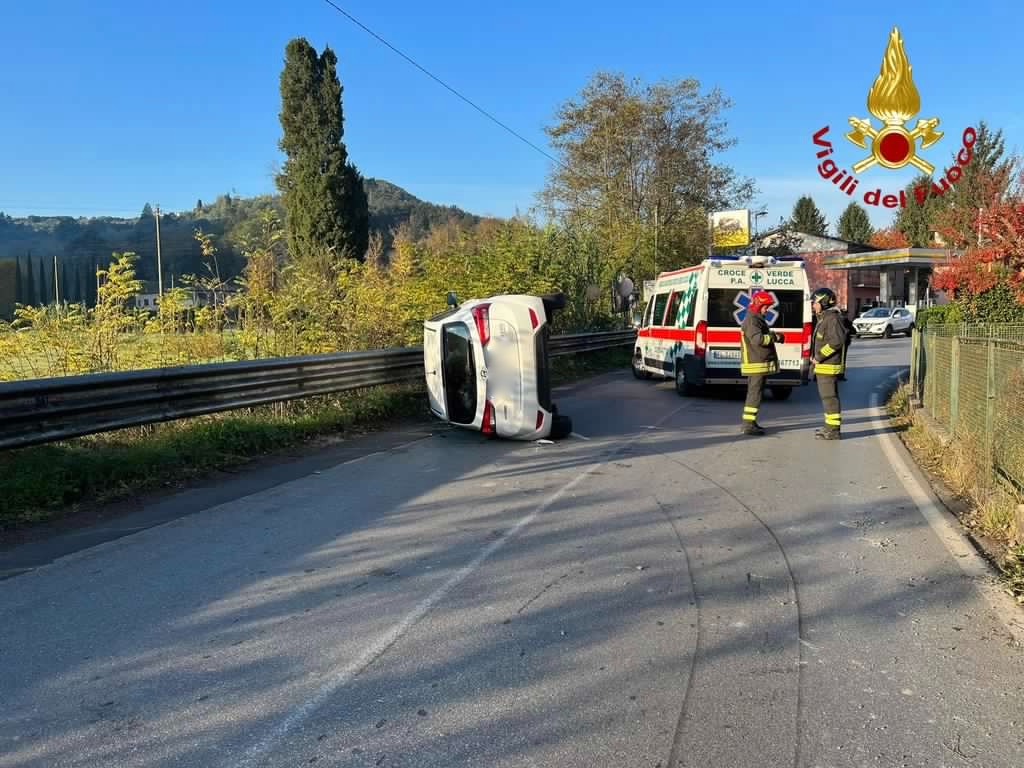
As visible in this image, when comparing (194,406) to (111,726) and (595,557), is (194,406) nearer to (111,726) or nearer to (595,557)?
(595,557)

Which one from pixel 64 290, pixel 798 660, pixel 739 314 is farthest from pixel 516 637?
pixel 64 290

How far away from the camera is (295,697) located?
337 centimetres

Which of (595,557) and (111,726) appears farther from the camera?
(595,557)

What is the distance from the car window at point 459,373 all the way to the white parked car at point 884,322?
109ft

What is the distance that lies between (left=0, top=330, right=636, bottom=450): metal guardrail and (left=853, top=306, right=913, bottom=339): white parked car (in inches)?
1294

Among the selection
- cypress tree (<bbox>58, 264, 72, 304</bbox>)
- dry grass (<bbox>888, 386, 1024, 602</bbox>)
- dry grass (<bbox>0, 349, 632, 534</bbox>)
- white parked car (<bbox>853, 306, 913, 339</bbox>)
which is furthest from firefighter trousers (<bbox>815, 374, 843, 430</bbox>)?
white parked car (<bbox>853, 306, 913, 339</bbox>)

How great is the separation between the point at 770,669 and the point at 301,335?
9.85 m

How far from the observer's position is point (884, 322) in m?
38.7

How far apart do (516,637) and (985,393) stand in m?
5.52

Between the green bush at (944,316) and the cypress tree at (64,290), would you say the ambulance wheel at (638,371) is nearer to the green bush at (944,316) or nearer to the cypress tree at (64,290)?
the green bush at (944,316)

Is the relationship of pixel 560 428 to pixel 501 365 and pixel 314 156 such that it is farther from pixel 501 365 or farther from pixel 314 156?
pixel 314 156

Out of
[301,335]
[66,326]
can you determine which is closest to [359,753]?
[66,326]

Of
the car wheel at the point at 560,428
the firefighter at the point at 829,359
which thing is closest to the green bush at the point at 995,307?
the firefighter at the point at 829,359

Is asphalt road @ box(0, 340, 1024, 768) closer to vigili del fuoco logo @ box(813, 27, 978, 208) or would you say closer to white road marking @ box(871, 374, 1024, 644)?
white road marking @ box(871, 374, 1024, 644)
